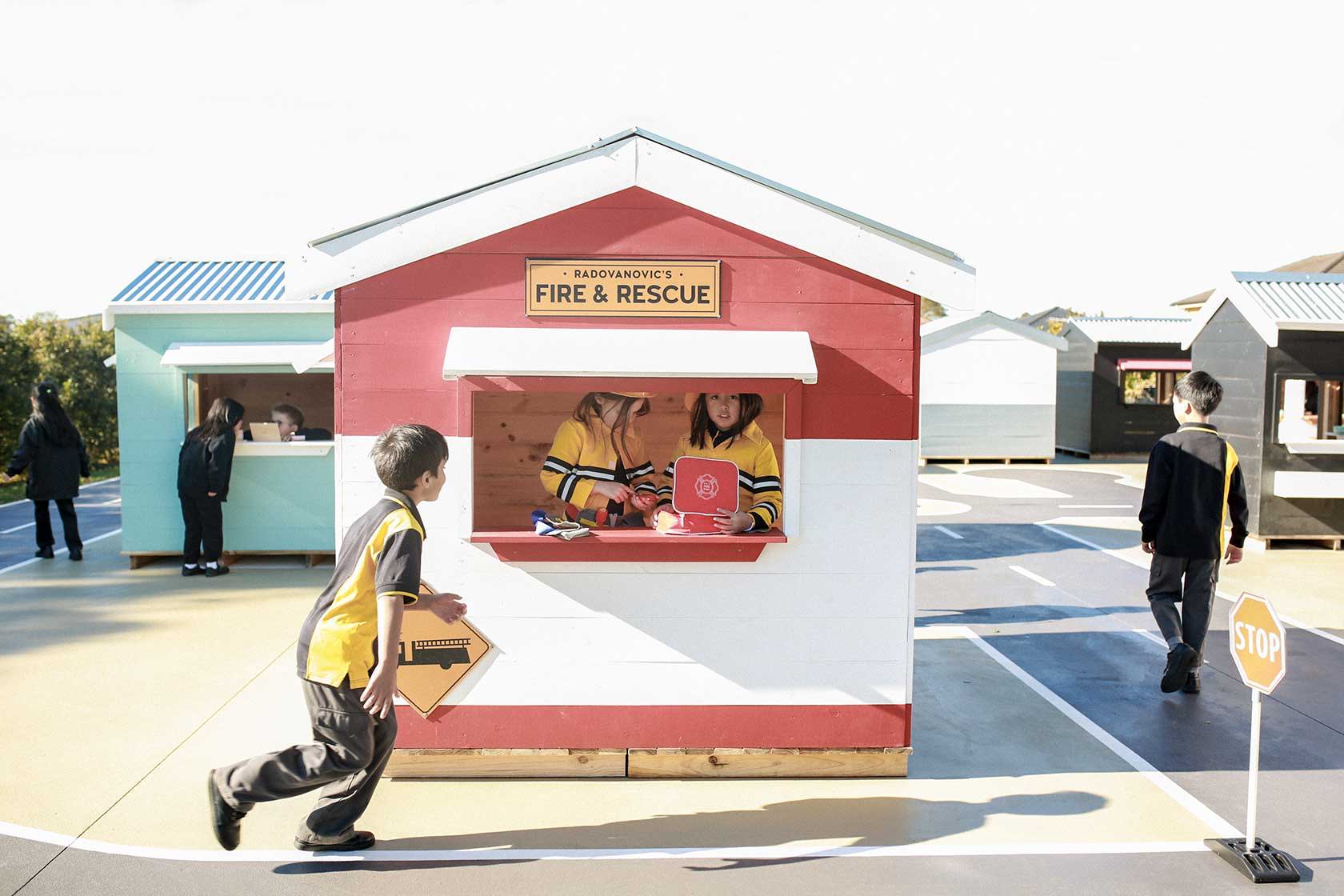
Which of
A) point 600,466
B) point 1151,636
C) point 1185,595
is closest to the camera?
point 600,466

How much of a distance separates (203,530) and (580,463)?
18.9ft

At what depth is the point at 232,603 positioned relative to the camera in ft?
29.1

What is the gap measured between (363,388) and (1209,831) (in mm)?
4355

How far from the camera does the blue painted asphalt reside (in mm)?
11673

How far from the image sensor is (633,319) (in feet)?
16.8

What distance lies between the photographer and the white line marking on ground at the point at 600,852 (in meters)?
4.28

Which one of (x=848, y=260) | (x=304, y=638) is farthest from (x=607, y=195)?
(x=304, y=638)

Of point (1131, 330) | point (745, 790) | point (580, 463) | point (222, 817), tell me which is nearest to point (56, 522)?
point (580, 463)

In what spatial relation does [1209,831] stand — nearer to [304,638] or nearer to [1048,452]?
[304,638]

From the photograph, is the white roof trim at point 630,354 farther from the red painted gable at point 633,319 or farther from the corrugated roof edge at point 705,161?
the corrugated roof edge at point 705,161

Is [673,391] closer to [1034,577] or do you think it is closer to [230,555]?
[1034,577]

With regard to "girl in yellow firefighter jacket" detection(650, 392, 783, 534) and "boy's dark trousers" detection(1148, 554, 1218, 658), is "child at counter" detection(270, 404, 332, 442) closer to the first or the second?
"girl in yellow firefighter jacket" detection(650, 392, 783, 534)

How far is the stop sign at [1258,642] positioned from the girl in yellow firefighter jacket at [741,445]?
2162 mm

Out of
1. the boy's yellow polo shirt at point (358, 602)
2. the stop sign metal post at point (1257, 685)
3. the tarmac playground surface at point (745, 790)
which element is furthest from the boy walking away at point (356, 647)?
the stop sign metal post at point (1257, 685)
